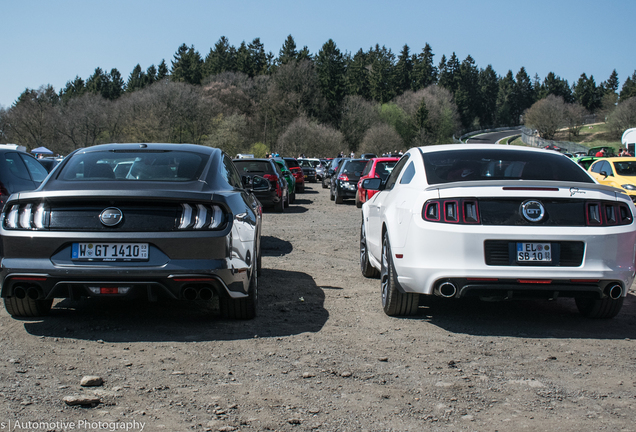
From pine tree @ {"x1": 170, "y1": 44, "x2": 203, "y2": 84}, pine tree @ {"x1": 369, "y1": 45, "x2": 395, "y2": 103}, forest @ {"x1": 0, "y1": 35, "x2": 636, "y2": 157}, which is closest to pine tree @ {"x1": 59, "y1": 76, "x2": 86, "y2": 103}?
forest @ {"x1": 0, "y1": 35, "x2": 636, "y2": 157}

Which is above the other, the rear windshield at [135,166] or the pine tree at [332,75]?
the pine tree at [332,75]

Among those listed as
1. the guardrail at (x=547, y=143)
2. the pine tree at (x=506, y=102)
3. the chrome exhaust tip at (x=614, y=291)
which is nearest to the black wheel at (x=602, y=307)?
the chrome exhaust tip at (x=614, y=291)

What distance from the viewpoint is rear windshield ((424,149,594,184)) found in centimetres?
566

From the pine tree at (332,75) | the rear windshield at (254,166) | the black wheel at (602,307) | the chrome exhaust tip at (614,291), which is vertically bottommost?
the black wheel at (602,307)

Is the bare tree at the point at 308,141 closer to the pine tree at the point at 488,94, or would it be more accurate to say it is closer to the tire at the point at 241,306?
the tire at the point at 241,306

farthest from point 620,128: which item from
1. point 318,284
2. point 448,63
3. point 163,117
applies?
point 318,284

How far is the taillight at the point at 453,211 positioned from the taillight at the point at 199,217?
1.66 meters

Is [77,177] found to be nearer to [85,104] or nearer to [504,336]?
[504,336]

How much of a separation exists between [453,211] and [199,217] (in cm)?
199

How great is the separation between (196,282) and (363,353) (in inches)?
53.2

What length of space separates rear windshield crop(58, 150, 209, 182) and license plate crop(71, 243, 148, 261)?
701mm

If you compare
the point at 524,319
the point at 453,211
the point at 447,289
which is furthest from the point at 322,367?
the point at 524,319

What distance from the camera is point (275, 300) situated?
641 centimetres

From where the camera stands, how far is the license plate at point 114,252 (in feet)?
15.5
